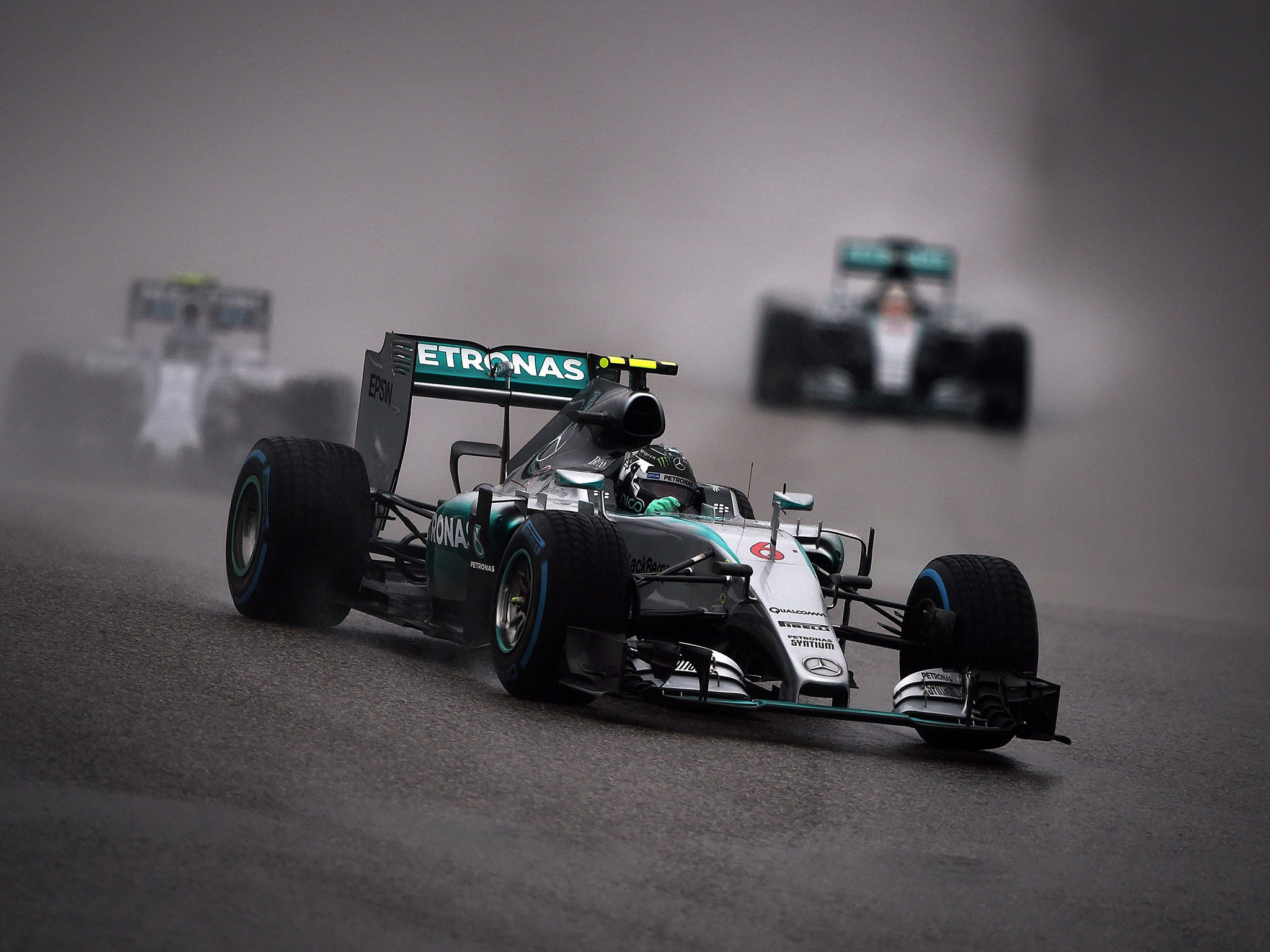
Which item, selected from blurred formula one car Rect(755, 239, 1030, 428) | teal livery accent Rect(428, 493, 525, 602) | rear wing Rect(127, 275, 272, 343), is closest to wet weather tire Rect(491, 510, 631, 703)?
teal livery accent Rect(428, 493, 525, 602)

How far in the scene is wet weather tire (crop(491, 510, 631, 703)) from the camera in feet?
21.2

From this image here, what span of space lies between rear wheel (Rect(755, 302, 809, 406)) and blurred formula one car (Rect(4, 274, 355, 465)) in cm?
625

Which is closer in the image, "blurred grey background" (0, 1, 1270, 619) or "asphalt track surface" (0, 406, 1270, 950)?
"asphalt track surface" (0, 406, 1270, 950)

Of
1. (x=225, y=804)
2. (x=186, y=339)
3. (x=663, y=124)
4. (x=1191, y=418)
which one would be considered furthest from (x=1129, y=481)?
(x=225, y=804)

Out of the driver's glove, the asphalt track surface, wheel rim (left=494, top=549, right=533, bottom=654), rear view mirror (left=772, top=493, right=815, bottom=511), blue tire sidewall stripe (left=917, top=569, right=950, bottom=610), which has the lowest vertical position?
the asphalt track surface

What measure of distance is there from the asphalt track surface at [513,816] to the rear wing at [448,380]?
139 cm

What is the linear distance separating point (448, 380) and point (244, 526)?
1468 mm

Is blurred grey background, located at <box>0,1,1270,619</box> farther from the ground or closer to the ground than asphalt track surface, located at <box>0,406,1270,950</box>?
farther from the ground

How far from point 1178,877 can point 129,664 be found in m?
4.23

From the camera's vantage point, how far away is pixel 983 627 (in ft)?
23.2

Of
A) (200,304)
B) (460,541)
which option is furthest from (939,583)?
(200,304)

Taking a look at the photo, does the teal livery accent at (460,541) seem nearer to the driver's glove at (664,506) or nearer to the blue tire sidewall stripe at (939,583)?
the driver's glove at (664,506)

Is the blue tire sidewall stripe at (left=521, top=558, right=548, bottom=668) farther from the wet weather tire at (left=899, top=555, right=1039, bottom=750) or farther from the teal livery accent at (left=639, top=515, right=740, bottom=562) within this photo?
the wet weather tire at (left=899, top=555, right=1039, bottom=750)

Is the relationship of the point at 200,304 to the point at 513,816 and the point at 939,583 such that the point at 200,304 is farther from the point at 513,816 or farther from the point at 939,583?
the point at 513,816
